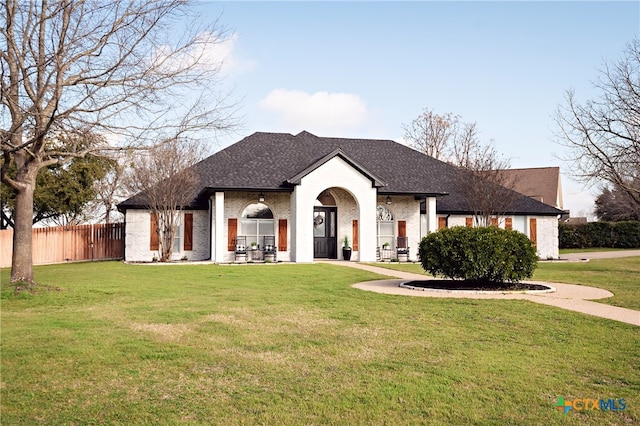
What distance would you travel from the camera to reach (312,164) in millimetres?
25609

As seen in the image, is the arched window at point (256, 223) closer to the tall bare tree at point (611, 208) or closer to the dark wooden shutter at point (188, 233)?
the dark wooden shutter at point (188, 233)

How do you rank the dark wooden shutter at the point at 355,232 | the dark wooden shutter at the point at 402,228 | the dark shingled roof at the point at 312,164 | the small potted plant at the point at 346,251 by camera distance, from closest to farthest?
1. the dark shingled roof at the point at 312,164
2. the small potted plant at the point at 346,251
3. the dark wooden shutter at the point at 355,232
4. the dark wooden shutter at the point at 402,228

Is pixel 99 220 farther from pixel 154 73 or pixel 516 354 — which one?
pixel 516 354

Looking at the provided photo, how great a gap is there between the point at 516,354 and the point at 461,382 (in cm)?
164

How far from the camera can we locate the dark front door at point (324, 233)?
2747 cm

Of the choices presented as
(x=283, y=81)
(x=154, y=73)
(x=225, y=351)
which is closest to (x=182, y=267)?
(x=283, y=81)

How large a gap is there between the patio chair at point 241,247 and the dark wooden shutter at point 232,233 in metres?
0.17

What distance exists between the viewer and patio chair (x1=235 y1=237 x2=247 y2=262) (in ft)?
83.3

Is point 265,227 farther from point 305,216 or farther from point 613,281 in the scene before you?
point 613,281

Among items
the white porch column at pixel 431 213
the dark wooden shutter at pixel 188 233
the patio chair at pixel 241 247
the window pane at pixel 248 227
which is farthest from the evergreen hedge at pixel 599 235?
the dark wooden shutter at pixel 188 233

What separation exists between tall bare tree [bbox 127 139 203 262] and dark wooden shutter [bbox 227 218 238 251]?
2510 mm

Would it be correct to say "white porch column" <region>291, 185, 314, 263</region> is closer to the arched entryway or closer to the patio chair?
the arched entryway

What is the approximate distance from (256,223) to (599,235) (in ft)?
99.9

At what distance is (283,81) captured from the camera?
16984mm
